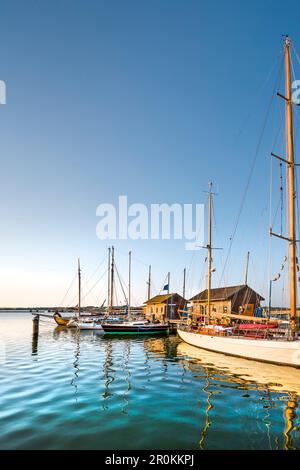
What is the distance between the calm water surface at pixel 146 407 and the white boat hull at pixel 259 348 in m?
0.87

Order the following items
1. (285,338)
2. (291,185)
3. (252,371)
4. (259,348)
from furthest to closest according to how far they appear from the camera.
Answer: (291,185), (259,348), (285,338), (252,371)

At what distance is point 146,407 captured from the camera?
1036 cm

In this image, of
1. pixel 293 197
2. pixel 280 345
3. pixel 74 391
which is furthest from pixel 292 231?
pixel 74 391

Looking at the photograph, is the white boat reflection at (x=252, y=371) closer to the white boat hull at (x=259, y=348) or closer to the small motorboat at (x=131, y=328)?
the white boat hull at (x=259, y=348)

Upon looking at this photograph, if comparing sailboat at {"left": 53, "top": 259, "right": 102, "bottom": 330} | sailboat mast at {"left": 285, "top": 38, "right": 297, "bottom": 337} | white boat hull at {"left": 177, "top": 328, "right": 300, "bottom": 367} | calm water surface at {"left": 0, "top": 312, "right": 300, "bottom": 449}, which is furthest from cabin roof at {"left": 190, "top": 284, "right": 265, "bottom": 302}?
calm water surface at {"left": 0, "top": 312, "right": 300, "bottom": 449}

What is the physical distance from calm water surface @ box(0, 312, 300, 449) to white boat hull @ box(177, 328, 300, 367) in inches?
34.4

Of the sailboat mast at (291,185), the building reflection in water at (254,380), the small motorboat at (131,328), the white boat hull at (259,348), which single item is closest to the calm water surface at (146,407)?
the building reflection in water at (254,380)

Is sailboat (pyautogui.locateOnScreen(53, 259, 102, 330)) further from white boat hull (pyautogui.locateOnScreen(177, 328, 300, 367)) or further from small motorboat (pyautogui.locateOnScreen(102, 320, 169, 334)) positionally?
white boat hull (pyautogui.locateOnScreen(177, 328, 300, 367))

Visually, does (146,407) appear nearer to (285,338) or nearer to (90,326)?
(285,338)

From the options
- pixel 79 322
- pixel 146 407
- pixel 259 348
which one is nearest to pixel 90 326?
A: pixel 79 322

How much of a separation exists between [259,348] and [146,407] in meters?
11.5

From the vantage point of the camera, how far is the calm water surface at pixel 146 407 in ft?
25.2

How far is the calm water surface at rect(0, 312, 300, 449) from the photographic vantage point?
768 centimetres
